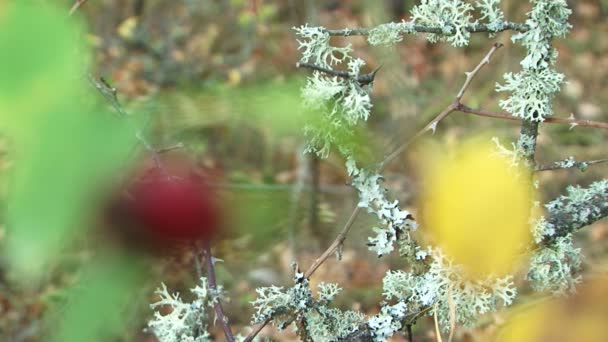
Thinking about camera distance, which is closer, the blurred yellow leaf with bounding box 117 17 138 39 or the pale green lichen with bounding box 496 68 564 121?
the pale green lichen with bounding box 496 68 564 121

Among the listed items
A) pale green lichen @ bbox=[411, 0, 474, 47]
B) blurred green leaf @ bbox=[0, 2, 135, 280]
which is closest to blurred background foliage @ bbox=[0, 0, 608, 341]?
blurred green leaf @ bbox=[0, 2, 135, 280]

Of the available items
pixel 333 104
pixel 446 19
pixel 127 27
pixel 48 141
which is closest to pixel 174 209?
pixel 48 141

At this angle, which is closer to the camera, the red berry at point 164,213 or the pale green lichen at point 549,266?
the red berry at point 164,213

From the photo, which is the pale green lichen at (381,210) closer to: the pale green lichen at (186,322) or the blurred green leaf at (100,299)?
the pale green lichen at (186,322)

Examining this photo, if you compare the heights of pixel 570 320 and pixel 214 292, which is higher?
pixel 214 292

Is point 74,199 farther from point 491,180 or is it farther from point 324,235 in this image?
point 324,235

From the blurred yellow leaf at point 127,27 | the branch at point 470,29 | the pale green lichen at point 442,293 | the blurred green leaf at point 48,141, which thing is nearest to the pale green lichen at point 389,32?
the branch at point 470,29

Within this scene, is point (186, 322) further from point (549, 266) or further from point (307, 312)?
point (549, 266)

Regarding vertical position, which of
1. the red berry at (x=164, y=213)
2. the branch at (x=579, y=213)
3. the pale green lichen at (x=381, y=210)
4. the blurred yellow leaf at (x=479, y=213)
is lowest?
the blurred yellow leaf at (x=479, y=213)

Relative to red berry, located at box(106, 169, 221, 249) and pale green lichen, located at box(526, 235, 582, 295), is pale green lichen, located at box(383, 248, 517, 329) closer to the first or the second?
pale green lichen, located at box(526, 235, 582, 295)
